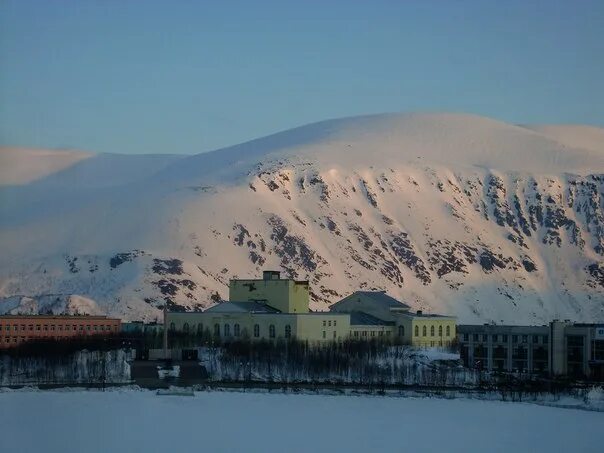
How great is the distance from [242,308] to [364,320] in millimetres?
7974

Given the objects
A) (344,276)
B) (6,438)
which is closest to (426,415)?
(6,438)

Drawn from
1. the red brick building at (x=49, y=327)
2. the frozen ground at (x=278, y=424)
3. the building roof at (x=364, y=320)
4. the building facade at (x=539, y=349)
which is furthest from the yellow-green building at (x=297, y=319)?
the frozen ground at (x=278, y=424)

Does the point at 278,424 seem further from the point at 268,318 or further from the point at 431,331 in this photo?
the point at 431,331

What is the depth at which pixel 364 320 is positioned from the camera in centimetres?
9712

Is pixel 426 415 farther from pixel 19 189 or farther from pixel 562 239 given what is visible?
pixel 19 189

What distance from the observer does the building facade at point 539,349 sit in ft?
280

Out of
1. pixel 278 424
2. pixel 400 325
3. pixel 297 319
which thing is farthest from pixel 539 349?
pixel 278 424

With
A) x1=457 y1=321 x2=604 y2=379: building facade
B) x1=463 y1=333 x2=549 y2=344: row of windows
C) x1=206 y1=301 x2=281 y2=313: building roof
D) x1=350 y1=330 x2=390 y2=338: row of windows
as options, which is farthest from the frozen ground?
x1=350 y1=330 x2=390 y2=338: row of windows

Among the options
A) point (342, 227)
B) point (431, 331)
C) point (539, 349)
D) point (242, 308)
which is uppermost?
point (342, 227)

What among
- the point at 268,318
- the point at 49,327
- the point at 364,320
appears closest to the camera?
the point at 268,318

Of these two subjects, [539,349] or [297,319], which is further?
[297,319]

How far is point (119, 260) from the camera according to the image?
431 feet

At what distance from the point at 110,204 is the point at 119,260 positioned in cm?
Result: 2815

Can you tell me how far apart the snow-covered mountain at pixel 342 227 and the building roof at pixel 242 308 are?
22851 mm
